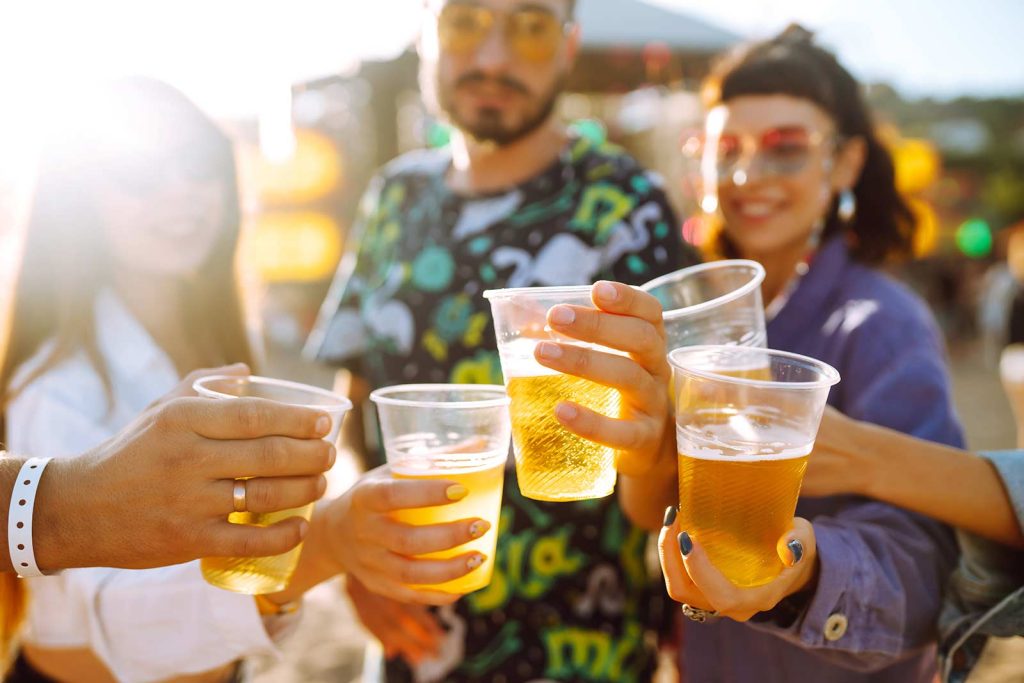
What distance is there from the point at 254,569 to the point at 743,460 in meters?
0.84

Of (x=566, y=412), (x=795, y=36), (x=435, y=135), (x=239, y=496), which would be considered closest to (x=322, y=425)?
(x=239, y=496)

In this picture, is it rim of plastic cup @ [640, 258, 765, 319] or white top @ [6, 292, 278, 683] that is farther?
white top @ [6, 292, 278, 683]

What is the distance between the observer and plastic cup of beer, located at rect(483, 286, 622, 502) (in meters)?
1.17

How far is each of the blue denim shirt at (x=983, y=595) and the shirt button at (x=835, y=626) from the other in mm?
251

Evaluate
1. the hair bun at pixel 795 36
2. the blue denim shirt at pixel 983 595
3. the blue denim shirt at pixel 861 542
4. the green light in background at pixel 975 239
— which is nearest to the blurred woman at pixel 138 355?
the blue denim shirt at pixel 861 542

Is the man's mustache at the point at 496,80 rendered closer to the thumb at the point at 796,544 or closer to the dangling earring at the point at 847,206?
the dangling earring at the point at 847,206

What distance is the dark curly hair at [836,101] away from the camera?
6.90 feet

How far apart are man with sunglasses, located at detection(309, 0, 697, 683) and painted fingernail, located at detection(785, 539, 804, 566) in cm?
97

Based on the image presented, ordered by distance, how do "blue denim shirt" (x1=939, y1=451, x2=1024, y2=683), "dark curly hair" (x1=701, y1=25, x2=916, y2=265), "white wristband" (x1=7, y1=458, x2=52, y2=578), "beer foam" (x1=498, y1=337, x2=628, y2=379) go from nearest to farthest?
"white wristband" (x1=7, y1=458, x2=52, y2=578), "beer foam" (x1=498, y1=337, x2=628, y2=379), "blue denim shirt" (x1=939, y1=451, x2=1024, y2=683), "dark curly hair" (x1=701, y1=25, x2=916, y2=265)

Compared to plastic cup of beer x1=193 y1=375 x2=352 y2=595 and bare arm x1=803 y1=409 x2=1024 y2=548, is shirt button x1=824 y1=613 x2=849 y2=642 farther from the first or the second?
plastic cup of beer x1=193 y1=375 x2=352 y2=595

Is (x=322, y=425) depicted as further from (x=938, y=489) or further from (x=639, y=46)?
(x=639, y=46)

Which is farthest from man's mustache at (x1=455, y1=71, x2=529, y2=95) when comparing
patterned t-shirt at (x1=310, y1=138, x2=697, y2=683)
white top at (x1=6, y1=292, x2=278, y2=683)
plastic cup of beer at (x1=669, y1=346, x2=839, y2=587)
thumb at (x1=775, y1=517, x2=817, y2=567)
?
thumb at (x1=775, y1=517, x2=817, y2=567)

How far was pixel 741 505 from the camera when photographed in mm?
1109

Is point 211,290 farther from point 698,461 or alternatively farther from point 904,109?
point 904,109
